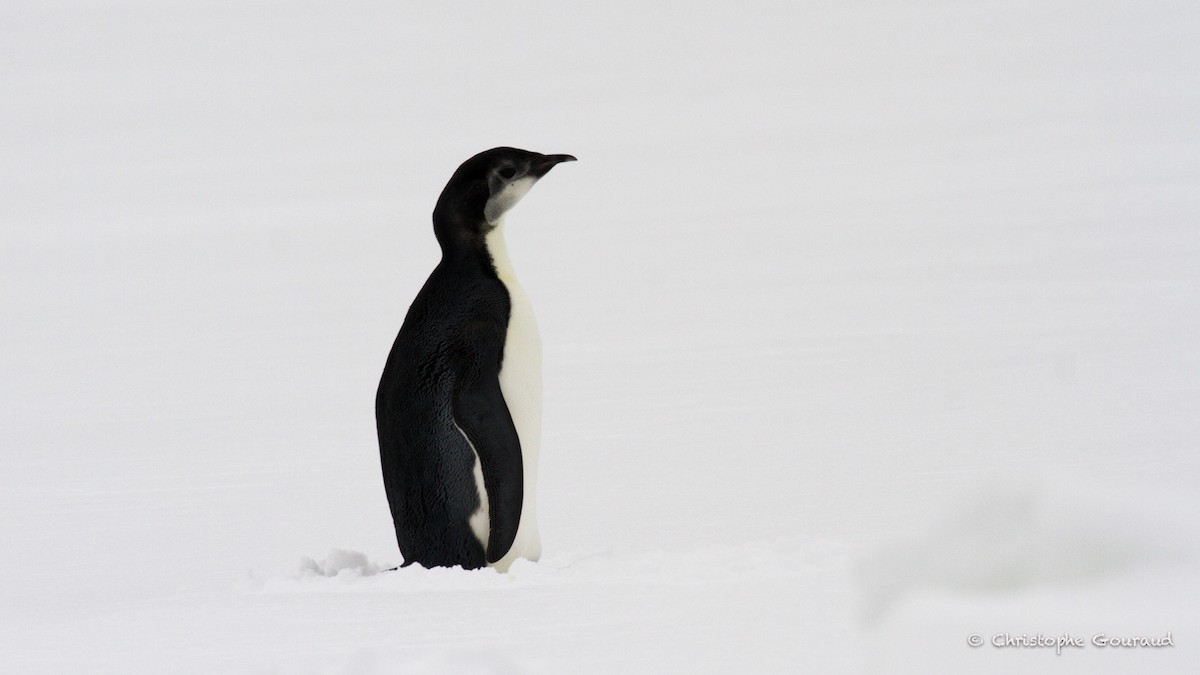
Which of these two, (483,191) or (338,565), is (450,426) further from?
(483,191)

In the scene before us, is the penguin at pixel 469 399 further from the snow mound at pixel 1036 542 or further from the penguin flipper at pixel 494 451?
the snow mound at pixel 1036 542

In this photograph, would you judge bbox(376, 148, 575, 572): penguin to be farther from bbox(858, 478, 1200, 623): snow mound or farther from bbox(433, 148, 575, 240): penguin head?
bbox(858, 478, 1200, 623): snow mound

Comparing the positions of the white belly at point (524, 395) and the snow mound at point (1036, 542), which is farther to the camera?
the white belly at point (524, 395)

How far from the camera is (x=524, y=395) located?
15.6 ft

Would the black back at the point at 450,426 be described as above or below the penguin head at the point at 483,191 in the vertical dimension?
below

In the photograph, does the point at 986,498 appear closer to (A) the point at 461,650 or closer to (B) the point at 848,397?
(A) the point at 461,650

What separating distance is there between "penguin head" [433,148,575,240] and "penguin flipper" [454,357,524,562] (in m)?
0.53

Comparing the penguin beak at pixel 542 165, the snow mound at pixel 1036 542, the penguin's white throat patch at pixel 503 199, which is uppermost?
the penguin beak at pixel 542 165

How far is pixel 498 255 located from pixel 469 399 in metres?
0.57

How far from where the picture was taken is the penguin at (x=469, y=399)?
178 inches
